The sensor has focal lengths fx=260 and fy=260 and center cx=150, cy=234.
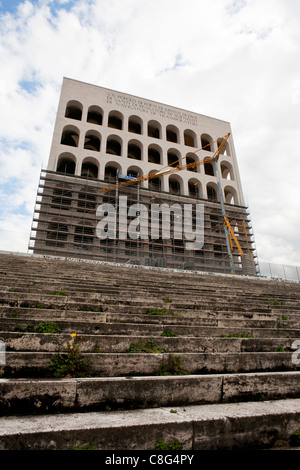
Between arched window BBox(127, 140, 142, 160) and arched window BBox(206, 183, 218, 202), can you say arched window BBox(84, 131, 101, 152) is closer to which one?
arched window BBox(127, 140, 142, 160)

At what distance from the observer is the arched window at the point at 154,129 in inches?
1222

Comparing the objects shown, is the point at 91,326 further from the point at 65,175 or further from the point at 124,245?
the point at 65,175

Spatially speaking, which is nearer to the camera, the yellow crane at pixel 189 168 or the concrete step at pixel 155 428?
the concrete step at pixel 155 428

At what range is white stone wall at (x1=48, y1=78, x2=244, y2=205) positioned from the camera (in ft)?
85.6

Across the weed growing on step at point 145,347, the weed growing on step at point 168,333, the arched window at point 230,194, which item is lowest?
the weed growing on step at point 145,347

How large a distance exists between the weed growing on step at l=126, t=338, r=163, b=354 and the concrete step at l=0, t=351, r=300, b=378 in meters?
0.24

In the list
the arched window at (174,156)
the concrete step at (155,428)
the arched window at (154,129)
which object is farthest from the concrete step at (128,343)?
the arched window at (154,129)

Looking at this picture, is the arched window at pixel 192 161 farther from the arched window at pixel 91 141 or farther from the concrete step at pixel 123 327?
the concrete step at pixel 123 327

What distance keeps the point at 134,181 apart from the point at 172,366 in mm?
23956

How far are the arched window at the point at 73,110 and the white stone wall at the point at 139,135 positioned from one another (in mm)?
377

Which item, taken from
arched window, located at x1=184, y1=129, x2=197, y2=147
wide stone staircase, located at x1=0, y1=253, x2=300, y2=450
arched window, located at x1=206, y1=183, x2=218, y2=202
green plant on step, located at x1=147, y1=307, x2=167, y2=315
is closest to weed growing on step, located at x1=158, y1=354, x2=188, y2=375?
wide stone staircase, located at x1=0, y1=253, x2=300, y2=450

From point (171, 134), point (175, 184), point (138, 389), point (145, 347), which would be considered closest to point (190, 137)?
point (171, 134)

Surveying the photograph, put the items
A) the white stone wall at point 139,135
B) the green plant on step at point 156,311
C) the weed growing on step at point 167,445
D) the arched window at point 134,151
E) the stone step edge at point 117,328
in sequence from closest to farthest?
the weed growing on step at point 167,445 → the stone step edge at point 117,328 → the green plant on step at point 156,311 → the white stone wall at point 139,135 → the arched window at point 134,151
